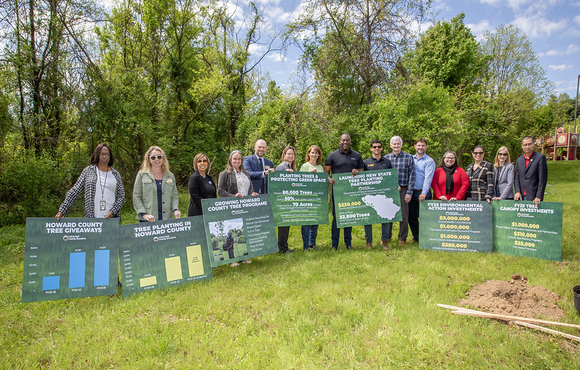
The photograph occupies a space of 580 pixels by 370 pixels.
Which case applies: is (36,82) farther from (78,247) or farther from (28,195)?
(78,247)

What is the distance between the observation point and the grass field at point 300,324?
3105 mm

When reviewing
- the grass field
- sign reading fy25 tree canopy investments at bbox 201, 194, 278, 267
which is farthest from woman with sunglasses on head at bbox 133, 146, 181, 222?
the grass field

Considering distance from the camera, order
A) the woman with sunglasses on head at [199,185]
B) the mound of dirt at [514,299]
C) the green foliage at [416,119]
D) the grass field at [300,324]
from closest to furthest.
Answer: the grass field at [300,324] < the mound of dirt at [514,299] < the woman with sunglasses on head at [199,185] < the green foliage at [416,119]

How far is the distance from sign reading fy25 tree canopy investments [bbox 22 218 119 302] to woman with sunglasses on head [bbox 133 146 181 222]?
0.47m

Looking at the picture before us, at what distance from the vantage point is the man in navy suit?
635cm

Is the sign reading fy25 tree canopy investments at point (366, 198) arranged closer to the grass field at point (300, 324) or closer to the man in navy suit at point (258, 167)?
the grass field at point (300, 324)

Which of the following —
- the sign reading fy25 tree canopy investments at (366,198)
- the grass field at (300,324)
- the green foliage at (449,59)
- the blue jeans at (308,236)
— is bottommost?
the grass field at (300,324)

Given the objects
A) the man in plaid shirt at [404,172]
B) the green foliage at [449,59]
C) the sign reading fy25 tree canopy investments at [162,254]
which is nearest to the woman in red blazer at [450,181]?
the man in plaid shirt at [404,172]

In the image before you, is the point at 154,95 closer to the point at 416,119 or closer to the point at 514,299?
the point at 416,119

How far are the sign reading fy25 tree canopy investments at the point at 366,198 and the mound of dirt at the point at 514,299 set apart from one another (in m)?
2.24

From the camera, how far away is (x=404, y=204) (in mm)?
6684

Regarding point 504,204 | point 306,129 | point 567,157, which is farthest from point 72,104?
point 567,157

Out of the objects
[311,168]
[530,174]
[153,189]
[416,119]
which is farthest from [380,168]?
[416,119]

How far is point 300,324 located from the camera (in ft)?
12.2
